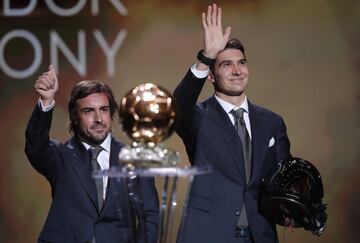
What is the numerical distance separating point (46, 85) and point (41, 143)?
22 centimetres

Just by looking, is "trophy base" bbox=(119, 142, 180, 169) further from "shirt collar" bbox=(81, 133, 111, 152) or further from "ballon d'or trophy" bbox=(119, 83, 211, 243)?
"shirt collar" bbox=(81, 133, 111, 152)

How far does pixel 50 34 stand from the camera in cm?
471

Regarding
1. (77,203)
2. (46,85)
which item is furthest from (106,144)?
(46,85)

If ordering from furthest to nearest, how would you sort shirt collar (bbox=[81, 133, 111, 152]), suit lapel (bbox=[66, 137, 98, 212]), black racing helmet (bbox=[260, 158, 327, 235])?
shirt collar (bbox=[81, 133, 111, 152])
suit lapel (bbox=[66, 137, 98, 212])
black racing helmet (bbox=[260, 158, 327, 235])

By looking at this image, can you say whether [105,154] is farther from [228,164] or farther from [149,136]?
[149,136]

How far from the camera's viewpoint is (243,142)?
3443 millimetres

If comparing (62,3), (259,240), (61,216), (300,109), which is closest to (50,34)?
(62,3)

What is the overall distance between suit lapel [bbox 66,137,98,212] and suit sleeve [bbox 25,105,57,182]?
0.07 m

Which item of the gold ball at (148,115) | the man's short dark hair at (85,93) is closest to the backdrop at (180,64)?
the man's short dark hair at (85,93)

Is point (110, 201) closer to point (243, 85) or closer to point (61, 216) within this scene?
point (61, 216)

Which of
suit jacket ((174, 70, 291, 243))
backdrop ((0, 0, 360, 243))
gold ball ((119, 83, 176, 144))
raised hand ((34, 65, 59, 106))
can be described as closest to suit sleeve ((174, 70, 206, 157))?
suit jacket ((174, 70, 291, 243))

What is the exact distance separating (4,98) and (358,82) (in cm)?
168

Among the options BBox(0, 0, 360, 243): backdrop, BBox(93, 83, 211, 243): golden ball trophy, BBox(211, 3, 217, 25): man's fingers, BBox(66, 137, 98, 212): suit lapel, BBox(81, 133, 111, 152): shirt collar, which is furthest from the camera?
BBox(0, 0, 360, 243): backdrop

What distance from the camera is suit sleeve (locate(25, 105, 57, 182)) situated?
3305mm
